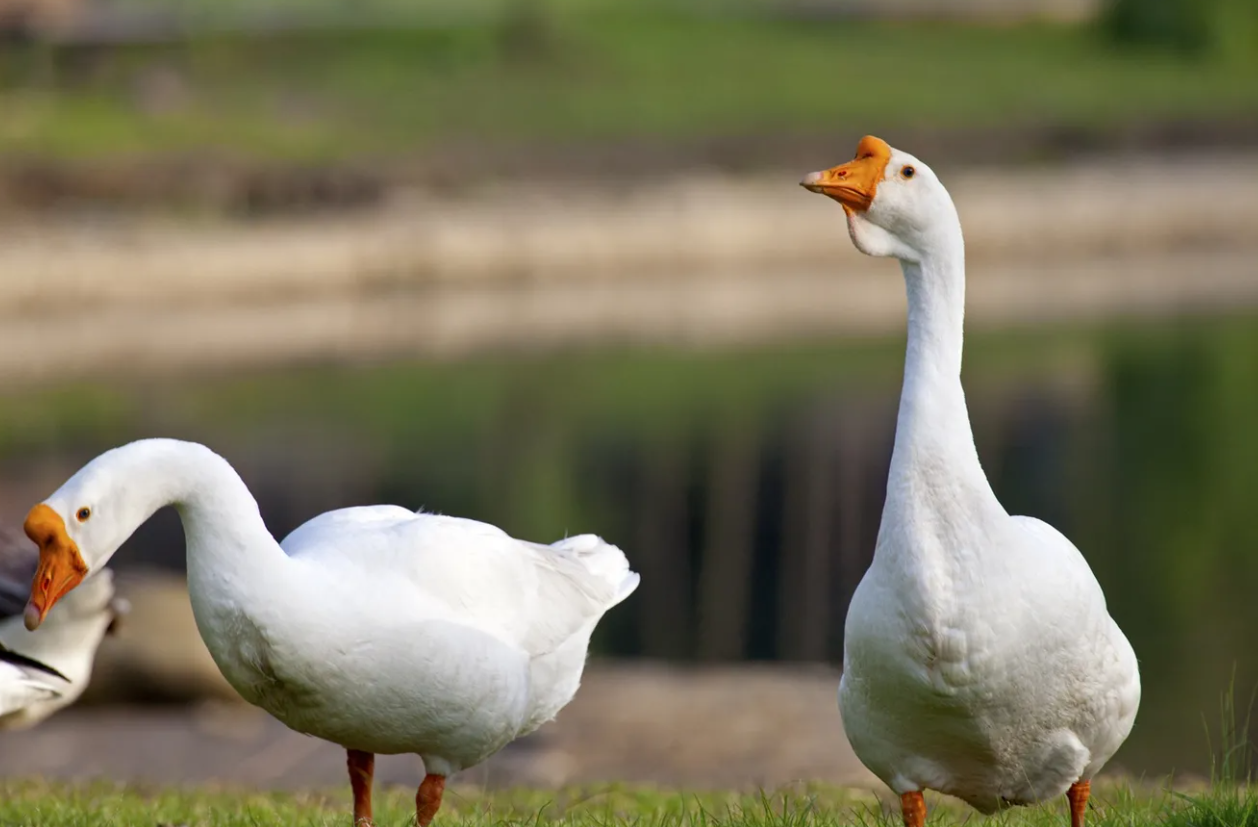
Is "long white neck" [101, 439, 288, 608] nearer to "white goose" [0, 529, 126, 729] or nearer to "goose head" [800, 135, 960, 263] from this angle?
"white goose" [0, 529, 126, 729]

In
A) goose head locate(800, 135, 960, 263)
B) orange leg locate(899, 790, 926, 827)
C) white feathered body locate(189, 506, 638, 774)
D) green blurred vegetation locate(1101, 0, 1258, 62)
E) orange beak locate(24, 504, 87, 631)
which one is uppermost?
green blurred vegetation locate(1101, 0, 1258, 62)

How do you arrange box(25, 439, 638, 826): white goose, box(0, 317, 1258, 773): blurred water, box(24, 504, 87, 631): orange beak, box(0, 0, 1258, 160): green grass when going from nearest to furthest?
box(24, 504, 87, 631): orange beak
box(25, 439, 638, 826): white goose
box(0, 317, 1258, 773): blurred water
box(0, 0, 1258, 160): green grass

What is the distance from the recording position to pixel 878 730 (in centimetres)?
459

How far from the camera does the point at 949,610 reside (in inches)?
168

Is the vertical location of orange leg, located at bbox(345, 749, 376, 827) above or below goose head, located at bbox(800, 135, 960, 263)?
below

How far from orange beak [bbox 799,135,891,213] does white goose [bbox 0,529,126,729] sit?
286 centimetres

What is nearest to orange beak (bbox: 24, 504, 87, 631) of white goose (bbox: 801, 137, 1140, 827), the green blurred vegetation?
white goose (bbox: 801, 137, 1140, 827)

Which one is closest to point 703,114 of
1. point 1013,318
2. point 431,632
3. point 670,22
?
point 670,22

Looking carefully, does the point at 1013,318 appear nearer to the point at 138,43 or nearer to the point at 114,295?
the point at 114,295

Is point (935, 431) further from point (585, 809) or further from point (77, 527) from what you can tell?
point (585, 809)

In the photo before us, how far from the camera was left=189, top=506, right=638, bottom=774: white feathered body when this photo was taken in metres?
4.56

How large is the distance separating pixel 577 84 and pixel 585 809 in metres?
45.2

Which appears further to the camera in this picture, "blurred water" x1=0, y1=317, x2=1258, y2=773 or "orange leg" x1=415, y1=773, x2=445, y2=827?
"blurred water" x1=0, y1=317, x2=1258, y2=773

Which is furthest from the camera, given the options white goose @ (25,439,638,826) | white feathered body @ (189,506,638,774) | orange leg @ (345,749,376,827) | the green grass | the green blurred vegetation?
the green blurred vegetation
